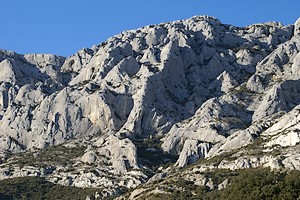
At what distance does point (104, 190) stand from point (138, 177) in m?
9.84

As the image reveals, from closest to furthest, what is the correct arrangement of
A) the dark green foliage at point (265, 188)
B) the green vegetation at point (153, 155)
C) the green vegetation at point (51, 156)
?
the dark green foliage at point (265, 188), the green vegetation at point (153, 155), the green vegetation at point (51, 156)

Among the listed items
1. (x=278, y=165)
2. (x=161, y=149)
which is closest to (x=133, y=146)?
(x=161, y=149)

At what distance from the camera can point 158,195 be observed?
5217 inches

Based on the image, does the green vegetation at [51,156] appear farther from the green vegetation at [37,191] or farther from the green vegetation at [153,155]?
the green vegetation at [153,155]

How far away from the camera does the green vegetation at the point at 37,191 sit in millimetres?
162375

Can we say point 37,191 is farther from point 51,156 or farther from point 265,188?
point 265,188

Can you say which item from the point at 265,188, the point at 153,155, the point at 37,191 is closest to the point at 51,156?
the point at 37,191

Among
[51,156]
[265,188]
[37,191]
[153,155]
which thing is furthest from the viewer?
[51,156]

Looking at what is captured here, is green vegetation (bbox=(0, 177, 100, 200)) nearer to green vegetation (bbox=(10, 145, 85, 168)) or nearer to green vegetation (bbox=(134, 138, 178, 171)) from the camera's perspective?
green vegetation (bbox=(10, 145, 85, 168))

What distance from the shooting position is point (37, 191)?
167 meters

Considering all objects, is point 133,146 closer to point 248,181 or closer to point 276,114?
point 276,114

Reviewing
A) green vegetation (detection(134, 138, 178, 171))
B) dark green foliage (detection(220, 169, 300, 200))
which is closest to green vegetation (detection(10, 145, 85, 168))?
green vegetation (detection(134, 138, 178, 171))

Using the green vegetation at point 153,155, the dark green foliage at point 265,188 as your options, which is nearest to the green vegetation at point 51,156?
the green vegetation at point 153,155

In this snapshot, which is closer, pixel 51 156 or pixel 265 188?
pixel 265 188
